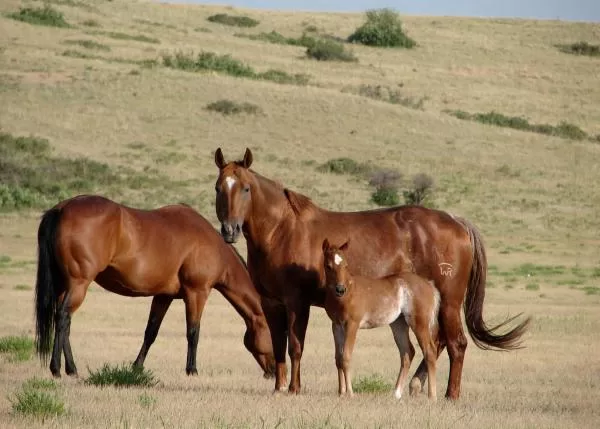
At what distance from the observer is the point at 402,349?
11039 millimetres

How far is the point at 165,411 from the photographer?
9.20 m

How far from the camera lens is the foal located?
34.1 feet

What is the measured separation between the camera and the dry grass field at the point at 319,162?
10469 mm

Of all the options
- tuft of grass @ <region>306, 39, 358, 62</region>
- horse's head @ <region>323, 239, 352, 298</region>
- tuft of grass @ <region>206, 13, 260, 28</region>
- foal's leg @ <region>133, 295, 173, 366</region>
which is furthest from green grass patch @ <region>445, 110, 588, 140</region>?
horse's head @ <region>323, 239, 352, 298</region>

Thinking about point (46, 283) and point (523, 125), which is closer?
point (46, 283)

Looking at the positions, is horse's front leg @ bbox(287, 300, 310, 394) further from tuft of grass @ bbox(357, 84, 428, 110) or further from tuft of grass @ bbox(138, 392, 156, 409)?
tuft of grass @ bbox(357, 84, 428, 110)

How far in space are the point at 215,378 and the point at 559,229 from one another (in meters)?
29.3

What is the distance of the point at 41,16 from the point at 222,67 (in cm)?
1216

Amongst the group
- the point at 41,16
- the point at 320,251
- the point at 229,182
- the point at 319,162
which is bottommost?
the point at 319,162

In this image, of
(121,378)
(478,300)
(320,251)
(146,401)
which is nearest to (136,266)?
(121,378)

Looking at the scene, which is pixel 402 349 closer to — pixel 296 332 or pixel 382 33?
pixel 296 332

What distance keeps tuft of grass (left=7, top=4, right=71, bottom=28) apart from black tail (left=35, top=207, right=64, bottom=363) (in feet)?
192

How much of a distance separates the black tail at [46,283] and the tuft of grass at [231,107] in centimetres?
4130


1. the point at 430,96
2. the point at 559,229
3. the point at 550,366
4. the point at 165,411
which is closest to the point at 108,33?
the point at 430,96
